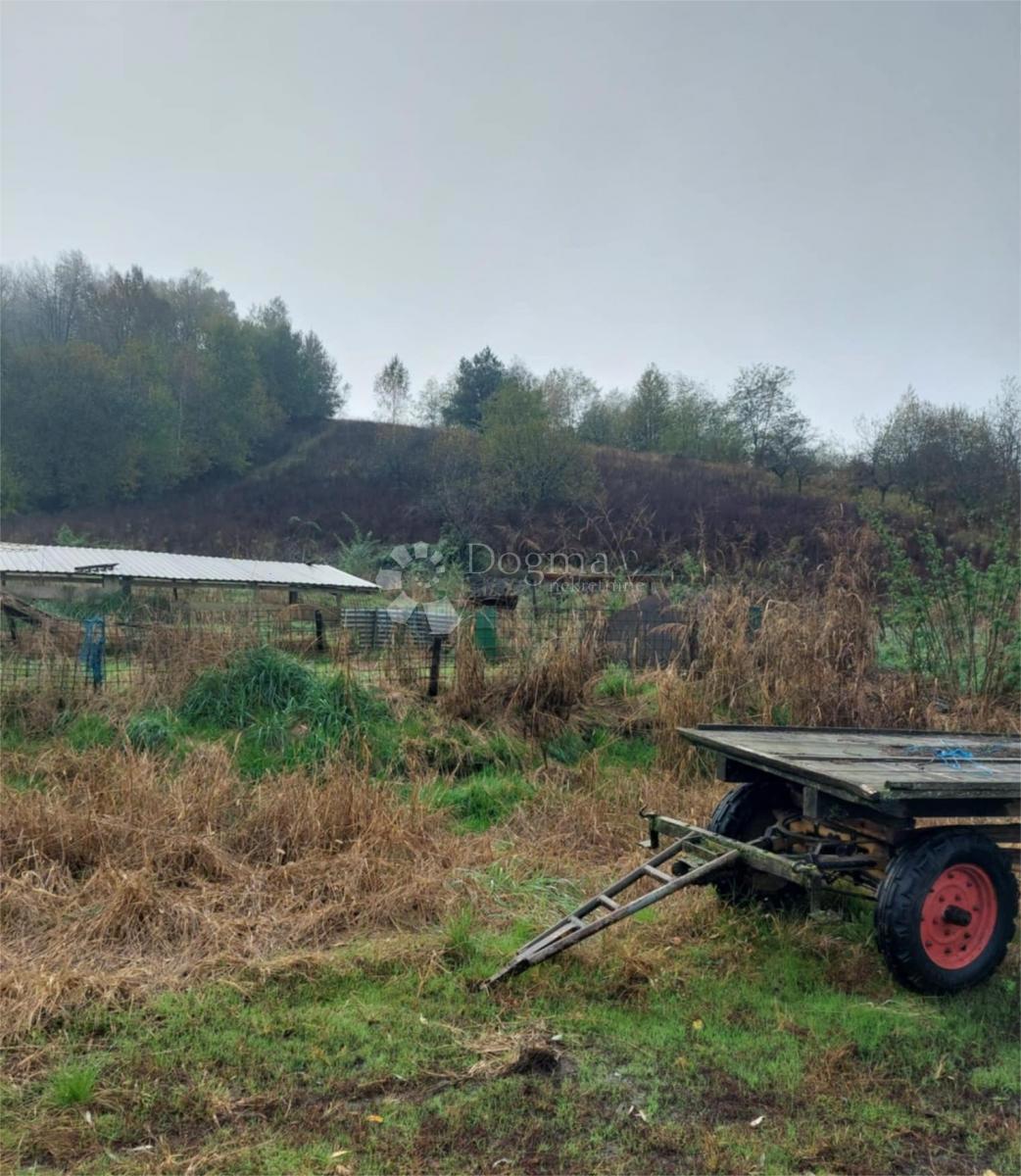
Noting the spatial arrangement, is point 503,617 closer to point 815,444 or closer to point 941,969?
point 941,969

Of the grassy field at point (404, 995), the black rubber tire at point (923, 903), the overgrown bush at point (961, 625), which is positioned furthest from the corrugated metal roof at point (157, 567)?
A: the black rubber tire at point (923, 903)

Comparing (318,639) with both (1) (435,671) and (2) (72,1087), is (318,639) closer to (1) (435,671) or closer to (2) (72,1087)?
(1) (435,671)

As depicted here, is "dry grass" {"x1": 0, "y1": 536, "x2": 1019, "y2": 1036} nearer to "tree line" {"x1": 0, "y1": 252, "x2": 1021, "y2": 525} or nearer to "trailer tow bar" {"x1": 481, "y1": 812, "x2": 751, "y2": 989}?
"trailer tow bar" {"x1": 481, "y1": 812, "x2": 751, "y2": 989}

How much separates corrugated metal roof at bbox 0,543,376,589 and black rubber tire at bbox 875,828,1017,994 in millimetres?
14330

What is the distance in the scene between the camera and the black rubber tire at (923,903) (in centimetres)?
326

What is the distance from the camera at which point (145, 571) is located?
1555 centimetres

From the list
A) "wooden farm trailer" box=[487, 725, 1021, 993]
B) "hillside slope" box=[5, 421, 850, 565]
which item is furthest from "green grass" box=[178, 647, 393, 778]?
"hillside slope" box=[5, 421, 850, 565]

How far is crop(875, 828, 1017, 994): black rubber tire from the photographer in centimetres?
326

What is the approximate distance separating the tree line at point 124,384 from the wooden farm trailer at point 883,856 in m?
32.0

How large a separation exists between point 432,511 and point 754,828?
28673mm

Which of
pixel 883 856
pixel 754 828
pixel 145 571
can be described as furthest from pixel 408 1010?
pixel 145 571

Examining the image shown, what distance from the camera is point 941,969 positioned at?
337cm

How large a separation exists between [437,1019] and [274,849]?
1843 mm

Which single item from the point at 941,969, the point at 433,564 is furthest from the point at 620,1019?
the point at 433,564
